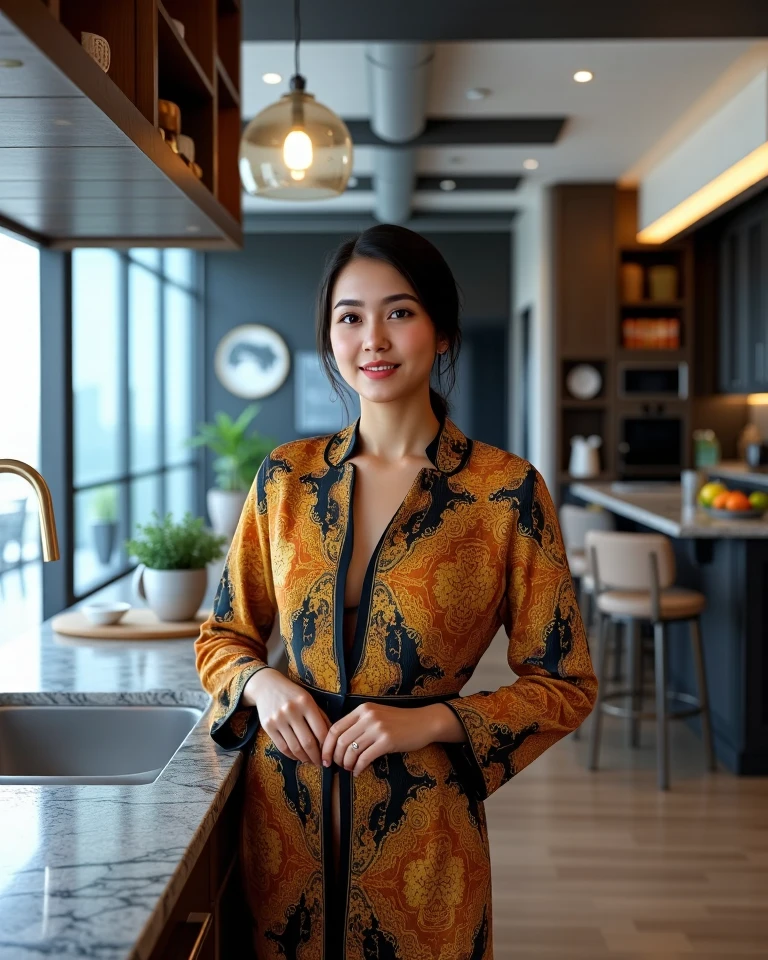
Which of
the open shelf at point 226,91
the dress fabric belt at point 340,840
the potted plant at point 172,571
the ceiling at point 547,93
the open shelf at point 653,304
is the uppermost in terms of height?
the ceiling at point 547,93

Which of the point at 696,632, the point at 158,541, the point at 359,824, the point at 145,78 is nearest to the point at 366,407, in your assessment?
the point at 359,824

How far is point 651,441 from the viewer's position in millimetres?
Answer: 7746

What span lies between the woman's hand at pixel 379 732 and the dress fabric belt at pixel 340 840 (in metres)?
0.04

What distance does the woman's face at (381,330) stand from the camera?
4.60 feet

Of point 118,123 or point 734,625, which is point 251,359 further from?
point 118,123

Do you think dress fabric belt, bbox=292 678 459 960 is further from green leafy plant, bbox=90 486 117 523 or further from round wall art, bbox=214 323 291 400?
round wall art, bbox=214 323 291 400

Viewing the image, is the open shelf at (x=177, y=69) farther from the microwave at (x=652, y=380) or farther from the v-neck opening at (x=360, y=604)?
the microwave at (x=652, y=380)

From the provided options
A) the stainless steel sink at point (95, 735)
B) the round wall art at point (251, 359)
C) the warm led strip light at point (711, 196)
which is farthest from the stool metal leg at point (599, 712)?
the round wall art at point (251, 359)

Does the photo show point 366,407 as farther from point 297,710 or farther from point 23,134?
point 23,134

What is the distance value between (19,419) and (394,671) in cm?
255

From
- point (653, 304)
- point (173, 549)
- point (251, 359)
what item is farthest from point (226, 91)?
point (251, 359)

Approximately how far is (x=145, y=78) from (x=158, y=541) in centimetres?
113

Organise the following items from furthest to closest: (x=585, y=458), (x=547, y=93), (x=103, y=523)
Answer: (x=585, y=458)
(x=103, y=523)
(x=547, y=93)

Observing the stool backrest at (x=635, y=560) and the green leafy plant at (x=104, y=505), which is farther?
the green leafy plant at (x=104, y=505)
